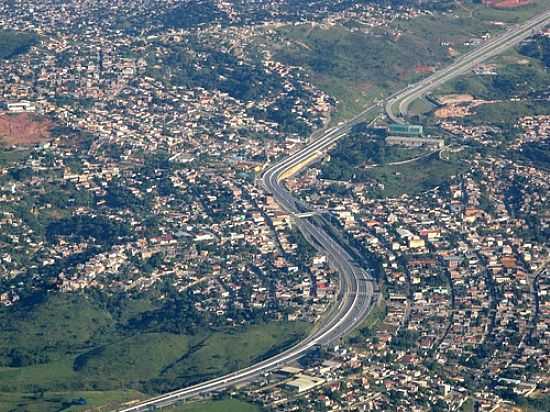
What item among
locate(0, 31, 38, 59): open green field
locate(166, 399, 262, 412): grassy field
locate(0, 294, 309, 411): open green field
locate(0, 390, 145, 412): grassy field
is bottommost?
locate(0, 31, 38, 59): open green field

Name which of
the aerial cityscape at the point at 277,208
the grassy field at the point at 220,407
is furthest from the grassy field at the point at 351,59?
the grassy field at the point at 220,407

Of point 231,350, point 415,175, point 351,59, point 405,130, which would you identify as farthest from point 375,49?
point 231,350

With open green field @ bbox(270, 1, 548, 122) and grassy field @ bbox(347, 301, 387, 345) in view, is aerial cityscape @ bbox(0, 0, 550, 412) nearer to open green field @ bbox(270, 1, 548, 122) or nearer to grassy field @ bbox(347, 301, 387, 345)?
grassy field @ bbox(347, 301, 387, 345)

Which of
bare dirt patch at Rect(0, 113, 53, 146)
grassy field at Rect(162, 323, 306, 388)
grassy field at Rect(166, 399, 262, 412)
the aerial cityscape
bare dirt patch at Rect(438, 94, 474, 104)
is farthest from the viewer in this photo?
bare dirt patch at Rect(438, 94, 474, 104)

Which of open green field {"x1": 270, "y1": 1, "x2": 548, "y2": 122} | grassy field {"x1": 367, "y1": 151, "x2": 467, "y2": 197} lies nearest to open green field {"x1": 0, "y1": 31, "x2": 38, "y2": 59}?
open green field {"x1": 270, "y1": 1, "x2": 548, "y2": 122}

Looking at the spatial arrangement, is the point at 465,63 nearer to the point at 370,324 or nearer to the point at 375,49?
the point at 375,49

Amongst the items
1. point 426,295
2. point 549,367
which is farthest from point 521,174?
point 549,367
